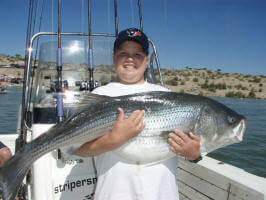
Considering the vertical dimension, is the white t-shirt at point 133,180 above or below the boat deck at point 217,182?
above

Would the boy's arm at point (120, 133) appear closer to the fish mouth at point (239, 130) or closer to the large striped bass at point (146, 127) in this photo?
the large striped bass at point (146, 127)

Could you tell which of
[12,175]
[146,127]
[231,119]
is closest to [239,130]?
[231,119]

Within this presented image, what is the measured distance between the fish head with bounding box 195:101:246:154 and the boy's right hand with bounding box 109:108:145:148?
0.48m

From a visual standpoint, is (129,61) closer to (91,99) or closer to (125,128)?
(91,99)

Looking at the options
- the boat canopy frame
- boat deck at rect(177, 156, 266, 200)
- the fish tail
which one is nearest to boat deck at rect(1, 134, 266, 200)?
boat deck at rect(177, 156, 266, 200)

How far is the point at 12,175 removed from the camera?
2039 mm

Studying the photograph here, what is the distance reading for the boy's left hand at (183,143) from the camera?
6.93 ft

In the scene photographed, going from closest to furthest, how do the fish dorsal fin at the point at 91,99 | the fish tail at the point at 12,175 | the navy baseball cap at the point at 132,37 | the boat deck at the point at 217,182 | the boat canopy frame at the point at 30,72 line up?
the fish tail at the point at 12,175
the fish dorsal fin at the point at 91,99
the navy baseball cap at the point at 132,37
the boat deck at the point at 217,182
the boat canopy frame at the point at 30,72

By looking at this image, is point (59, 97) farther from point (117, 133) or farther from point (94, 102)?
point (117, 133)

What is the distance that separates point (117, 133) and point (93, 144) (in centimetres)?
24

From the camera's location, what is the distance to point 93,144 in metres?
2.14

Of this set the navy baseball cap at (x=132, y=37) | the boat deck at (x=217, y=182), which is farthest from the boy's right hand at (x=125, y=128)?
the boat deck at (x=217, y=182)

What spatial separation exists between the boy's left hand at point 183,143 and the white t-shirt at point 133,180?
0.64 feet

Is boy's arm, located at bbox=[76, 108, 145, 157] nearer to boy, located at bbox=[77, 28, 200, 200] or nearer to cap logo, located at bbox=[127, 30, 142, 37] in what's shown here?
boy, located at bbox=[77, 28, 200, 200]
